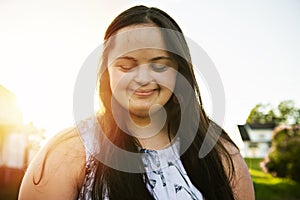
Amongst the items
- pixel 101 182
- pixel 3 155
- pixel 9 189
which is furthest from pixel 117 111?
pixel 3 155

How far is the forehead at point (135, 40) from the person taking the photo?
1.36 m

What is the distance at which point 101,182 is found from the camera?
4.41ft

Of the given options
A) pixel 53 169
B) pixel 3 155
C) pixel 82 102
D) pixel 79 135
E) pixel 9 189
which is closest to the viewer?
pixel 53 169

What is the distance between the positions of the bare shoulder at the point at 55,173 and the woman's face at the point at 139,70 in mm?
233

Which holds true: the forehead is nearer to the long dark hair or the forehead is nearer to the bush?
the long dark hair

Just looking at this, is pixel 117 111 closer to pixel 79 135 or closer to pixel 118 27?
pixel 79 135

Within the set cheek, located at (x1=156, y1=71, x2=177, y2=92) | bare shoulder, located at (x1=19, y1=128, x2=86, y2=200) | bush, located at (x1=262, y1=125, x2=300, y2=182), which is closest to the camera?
bare shoulder, located at (x1=19, y1=128, x2=86, y2=200)

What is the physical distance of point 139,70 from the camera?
1.37m

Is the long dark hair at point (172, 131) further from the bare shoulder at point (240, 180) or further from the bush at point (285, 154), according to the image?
the bush at point (285, 154)

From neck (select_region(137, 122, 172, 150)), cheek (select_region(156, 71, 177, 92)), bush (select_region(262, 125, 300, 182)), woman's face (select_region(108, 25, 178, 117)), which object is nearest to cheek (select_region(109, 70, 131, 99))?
woman's face (select_region(108, 25, 178, 117))

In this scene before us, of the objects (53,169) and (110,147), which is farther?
(110,147)

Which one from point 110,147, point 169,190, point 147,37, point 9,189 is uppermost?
point 147,37

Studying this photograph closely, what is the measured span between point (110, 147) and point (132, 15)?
44 cm

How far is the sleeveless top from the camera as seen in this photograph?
136cm
